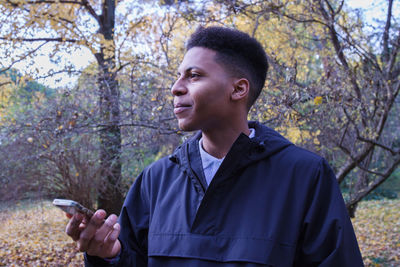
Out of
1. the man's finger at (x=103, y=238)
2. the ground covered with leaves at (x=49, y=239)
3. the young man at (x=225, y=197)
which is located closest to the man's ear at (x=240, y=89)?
the young man at (x=225, y=197)

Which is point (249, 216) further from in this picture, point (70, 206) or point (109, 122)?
point (109, 122)

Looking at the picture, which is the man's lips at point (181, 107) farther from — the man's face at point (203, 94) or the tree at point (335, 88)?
the tree at point (335, 88)

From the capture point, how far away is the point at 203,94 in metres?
1.76

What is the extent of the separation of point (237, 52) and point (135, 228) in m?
1.00

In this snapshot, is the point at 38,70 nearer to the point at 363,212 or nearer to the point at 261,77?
the point at 261,77

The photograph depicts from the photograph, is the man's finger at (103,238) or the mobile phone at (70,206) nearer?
the mobile phone at (70,206)

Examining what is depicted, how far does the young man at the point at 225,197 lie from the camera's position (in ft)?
4.87

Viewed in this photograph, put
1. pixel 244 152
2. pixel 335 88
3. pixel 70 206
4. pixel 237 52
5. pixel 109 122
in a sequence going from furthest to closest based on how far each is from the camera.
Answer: pixel 109 122
pixel 335 88
pixel 237 52
pixel 244 152
pixel 70 206

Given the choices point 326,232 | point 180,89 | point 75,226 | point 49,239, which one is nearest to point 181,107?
point 180,89

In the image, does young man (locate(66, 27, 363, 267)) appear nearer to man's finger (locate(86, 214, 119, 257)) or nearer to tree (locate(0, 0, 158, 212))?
man's finger (locate(86, 214, 119, 257))

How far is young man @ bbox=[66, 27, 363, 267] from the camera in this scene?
1485mm

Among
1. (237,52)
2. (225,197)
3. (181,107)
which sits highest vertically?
(237,52)

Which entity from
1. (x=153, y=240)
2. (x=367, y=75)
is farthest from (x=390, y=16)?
(x=153, y=240)

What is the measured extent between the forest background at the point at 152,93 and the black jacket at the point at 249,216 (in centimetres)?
231
